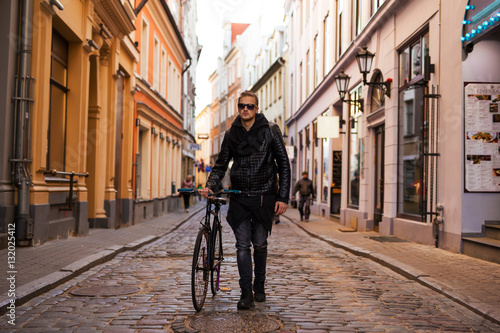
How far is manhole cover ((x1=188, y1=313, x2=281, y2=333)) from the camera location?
15.7 ft

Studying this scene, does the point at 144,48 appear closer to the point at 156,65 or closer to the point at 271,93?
the point at 156,65

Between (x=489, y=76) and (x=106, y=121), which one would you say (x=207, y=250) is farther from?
(x=106, y=121)

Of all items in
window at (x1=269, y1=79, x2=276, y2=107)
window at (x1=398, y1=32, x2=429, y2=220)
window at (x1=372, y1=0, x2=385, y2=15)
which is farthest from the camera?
window at (x1=269, y1=79, x2=276, y2=107)

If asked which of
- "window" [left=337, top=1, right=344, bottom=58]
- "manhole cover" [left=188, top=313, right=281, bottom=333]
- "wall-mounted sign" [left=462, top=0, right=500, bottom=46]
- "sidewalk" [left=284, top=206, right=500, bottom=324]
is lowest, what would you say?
"manhole cover" [left=188, top=313, right=281, bottom=333]

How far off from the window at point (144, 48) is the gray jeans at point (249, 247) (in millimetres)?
15718

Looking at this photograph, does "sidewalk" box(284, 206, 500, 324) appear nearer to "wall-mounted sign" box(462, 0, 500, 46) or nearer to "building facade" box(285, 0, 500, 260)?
"building facade" box(285, 0, 500, 260)

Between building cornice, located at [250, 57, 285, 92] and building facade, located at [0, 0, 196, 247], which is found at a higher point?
building cornice, located at [250, 57, 285, 92]

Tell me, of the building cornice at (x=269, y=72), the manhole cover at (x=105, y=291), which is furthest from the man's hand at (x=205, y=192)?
the building cornice at (x=269, y=72)

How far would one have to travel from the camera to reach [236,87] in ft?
214

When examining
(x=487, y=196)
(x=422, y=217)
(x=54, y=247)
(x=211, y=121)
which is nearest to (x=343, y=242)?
(x=422, y=217)

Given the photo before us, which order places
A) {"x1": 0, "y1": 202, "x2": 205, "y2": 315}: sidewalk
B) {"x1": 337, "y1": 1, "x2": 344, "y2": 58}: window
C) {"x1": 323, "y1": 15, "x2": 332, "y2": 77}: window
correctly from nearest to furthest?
{"x1": 0, "y1": 202, "x2": 205, "y2": 315}: sidewalk, {"x1": 337, "y1": 1, "x2": 344, "y2": 58}: window, {"x1": 323, "y1": 15, "x2": 332, "y2": 77}: window

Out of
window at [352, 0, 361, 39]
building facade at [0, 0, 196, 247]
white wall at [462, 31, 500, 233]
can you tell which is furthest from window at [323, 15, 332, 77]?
white wall at [462, 31, 500, 233]

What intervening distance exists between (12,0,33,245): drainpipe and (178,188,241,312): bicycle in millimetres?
4720

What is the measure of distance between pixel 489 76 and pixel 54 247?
799 cm
